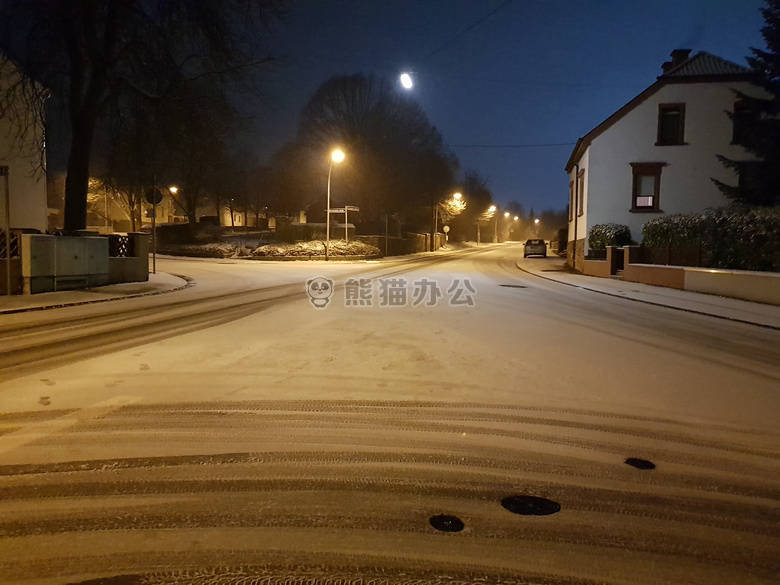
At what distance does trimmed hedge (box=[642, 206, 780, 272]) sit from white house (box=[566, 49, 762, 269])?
6.26 m

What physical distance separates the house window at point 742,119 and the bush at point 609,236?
6.15 m

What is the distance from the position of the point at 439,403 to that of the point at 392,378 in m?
1.08

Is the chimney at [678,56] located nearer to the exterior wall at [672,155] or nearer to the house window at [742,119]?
the exterior wall at [672,155]

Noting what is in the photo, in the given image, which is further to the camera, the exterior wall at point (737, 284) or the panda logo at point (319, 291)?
the exterior wall at point (737, 284)

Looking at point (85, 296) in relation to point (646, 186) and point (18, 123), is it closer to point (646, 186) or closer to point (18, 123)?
point (18, 123)

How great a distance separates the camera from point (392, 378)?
659 cm

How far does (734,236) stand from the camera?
18.1 m

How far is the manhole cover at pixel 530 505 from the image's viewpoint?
342 centimetres

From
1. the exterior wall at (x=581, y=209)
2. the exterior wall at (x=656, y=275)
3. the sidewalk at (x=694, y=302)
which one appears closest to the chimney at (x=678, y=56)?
the exterior wall at (x=581, y=209)

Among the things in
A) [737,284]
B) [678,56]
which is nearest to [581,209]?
[678,56]

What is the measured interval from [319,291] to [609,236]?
16.7 metres

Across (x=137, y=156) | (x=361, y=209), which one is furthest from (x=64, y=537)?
(x=361, y=209)

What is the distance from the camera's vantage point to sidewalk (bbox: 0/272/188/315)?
12.0 m

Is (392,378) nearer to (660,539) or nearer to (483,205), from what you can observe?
(660,539)
